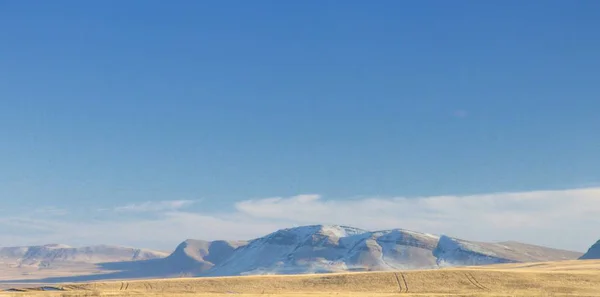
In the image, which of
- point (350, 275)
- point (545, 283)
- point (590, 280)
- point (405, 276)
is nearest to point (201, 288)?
point (350, 275)

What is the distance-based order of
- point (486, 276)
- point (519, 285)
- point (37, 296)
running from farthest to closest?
point (486, 276) → point (519, 285) → point (37, 296)

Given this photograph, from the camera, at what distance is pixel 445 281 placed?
363 feet

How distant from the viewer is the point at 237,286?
380 ft

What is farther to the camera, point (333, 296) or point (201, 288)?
point (201, 288)

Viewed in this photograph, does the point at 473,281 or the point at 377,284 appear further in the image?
the point at 377,284

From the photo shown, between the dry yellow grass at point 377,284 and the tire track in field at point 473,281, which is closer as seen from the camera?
the dry yellow grass at point 377,284

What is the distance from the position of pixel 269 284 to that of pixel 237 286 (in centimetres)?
637

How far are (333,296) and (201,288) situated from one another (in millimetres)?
36103

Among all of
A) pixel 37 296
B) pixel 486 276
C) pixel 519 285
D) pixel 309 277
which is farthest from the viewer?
pixel 309 277

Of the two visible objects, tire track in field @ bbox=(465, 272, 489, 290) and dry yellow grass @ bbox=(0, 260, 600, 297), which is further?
tire track in field @ bbox=(465, 272, 489, 290)

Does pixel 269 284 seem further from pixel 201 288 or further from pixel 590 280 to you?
pixel 590 280

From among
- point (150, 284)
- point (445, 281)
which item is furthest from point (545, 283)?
point (150, 284)

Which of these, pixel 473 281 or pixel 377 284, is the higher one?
pixel 473 281

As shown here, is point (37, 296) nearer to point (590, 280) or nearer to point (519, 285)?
point (519, 285)
